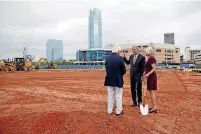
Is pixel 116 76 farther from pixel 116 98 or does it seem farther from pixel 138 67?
pixel 138 67

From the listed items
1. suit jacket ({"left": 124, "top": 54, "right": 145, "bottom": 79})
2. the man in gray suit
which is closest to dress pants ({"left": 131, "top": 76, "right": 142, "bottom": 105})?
the man in gray suit

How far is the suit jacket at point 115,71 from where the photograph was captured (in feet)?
21.0

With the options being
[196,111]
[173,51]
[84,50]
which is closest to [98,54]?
[84,50]

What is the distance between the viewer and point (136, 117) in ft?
20.3

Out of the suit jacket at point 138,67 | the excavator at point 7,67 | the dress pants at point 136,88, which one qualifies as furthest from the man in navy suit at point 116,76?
the excavator at point 7,67

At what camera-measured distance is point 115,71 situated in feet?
21.2

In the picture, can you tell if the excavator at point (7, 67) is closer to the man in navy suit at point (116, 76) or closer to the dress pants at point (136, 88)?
the dress pants at point (136, 88)

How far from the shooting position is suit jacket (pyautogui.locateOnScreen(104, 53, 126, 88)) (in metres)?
6.41

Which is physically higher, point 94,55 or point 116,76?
point 94,55

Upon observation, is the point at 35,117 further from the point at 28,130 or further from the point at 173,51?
the point at 173,51

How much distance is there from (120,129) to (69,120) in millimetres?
1173

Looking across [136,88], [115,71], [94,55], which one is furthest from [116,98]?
[94,55]

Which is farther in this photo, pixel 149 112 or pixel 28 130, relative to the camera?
pixel 149 112

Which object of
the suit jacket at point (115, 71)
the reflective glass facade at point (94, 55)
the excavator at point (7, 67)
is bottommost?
the excavator at point (7, 67)
